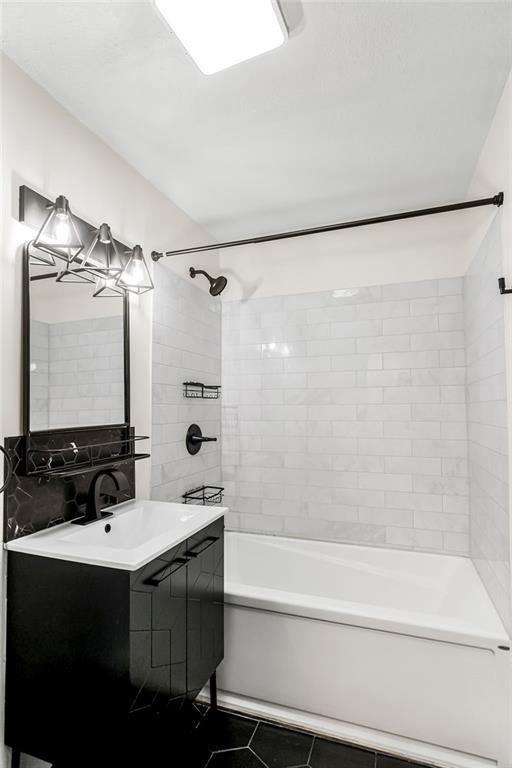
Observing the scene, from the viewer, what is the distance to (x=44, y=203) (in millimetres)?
1680

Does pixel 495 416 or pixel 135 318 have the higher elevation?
→ pixel 135 318

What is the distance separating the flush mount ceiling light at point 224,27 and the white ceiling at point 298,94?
86 millimetres

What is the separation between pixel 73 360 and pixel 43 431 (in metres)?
0.35

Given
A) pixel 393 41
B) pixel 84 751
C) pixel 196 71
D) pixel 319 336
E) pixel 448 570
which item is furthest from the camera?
pixel 319 336

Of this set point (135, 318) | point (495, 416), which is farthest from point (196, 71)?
point (495, 416)

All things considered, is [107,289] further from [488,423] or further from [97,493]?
[488,423]

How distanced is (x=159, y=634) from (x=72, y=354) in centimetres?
117

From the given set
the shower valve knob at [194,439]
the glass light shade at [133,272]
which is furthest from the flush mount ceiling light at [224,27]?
the shower valve knob at [194,439]

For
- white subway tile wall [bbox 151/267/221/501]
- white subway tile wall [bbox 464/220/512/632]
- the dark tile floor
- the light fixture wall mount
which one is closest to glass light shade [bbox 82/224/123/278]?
the light fixture wall mount

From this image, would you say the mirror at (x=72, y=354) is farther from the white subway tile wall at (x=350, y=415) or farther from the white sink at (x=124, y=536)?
the white subway tile wall at (x=350, y=415)

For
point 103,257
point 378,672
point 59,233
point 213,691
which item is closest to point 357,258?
point 103,257

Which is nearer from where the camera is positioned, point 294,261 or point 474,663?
point 474,663

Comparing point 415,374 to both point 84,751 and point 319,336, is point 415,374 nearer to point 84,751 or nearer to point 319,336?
point 319,336

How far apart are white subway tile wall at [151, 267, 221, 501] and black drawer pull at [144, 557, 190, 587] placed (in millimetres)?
839
